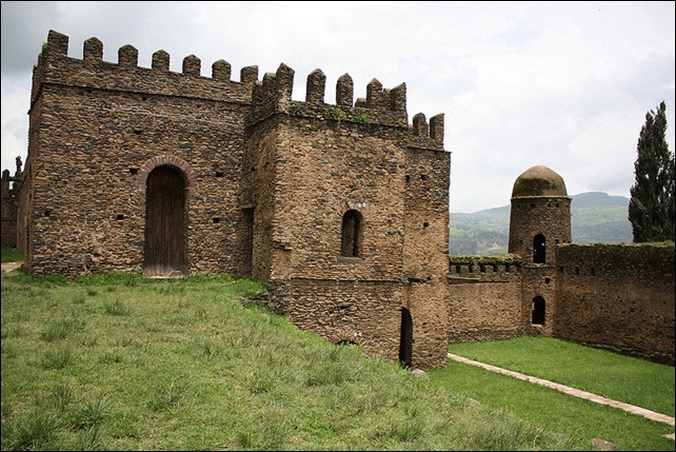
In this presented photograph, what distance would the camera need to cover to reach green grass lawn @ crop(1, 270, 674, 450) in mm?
6133

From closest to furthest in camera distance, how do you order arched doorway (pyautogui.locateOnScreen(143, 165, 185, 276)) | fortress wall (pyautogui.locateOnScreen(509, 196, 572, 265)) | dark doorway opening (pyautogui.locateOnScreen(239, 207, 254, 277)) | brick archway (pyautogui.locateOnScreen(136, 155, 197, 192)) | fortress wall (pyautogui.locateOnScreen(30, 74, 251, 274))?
fortress wall (pyautogui.locateOnScreen(30, 74, 251, 274)) < brick archway (pyautogui.locateOnScreen(136, 155, 197, 192)) < arched doorway (pyautogui.locateOnScreen(143, 165, 185, 276)) < dark doorway opening (pyautogui.locateOnScreen(239, 207, 254, 277)) < fortress wall (pyautogui.locateOnScreen(509, 196, 572, 265))

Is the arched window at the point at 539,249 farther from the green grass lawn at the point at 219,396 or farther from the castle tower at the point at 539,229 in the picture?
the green grass lawn at the point at 219,396

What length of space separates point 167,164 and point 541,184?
2059cm

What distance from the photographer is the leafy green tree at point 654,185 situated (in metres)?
3.87

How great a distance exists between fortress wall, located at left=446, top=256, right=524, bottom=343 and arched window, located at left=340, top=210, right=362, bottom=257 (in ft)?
35.0

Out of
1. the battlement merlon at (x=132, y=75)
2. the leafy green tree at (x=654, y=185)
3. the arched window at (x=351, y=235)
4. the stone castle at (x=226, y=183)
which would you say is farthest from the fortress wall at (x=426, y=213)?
the leafy green tree at (x=654, y=185)

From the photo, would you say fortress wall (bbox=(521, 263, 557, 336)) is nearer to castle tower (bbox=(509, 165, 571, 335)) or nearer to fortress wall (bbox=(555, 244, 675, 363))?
castle tower (bbox=(509, 165, 571, 335))

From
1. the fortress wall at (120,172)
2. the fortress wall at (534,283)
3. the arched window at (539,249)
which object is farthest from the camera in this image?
the arched window at (539,249)

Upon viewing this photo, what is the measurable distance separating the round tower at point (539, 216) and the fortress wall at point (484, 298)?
1332 millimetres

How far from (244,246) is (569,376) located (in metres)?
13.6

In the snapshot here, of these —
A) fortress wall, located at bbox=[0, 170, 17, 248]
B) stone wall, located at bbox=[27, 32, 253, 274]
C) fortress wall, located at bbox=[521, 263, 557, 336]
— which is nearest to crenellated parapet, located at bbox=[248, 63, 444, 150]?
stone wall, located at bbox=[27, 32, 253, 274]

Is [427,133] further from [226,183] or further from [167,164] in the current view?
[167,164]

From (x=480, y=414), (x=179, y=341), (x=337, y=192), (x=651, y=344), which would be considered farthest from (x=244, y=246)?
(x=651, y=344)

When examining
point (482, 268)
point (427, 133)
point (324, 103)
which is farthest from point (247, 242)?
point (482, 268)
